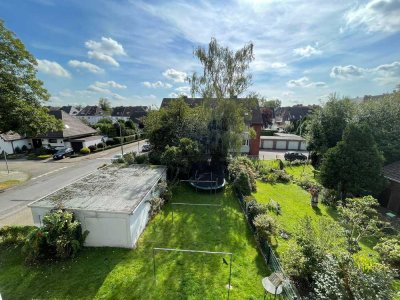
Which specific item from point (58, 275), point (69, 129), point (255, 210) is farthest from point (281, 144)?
point (58, 275)

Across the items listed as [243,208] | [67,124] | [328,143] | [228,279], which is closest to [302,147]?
[328,143]

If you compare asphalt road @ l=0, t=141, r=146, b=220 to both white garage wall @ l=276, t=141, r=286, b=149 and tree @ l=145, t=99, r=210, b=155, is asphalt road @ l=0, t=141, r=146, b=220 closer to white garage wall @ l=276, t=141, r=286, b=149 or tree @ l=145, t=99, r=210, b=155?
tree @ l=145, t=99, r=210, b=155

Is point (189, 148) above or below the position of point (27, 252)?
above

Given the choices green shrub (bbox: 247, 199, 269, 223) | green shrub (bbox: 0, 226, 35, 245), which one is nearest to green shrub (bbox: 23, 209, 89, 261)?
green shrub (bbox: 0, 226, 35, 245)

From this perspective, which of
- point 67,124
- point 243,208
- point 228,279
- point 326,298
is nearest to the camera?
point 326,298

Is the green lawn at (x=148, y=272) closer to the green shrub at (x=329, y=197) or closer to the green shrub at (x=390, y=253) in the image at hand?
the green shrub at (x=390, y=253)

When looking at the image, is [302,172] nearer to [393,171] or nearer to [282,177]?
[282,177]

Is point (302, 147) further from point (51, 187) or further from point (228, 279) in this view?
point (51, 187)
